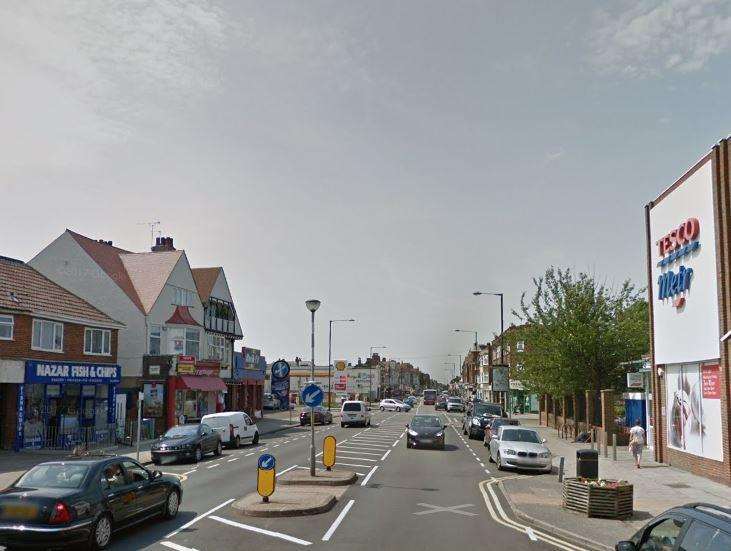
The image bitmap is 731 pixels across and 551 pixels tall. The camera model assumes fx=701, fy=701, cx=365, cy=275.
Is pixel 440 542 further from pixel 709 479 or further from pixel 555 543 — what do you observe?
pixel 709 479

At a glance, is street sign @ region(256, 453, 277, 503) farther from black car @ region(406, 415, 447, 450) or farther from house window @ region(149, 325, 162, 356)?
house window @ region(149, 325, 162, 356)

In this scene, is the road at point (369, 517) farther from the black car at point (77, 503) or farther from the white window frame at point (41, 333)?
the white window frame at point (41, 333)

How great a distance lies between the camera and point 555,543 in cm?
1213

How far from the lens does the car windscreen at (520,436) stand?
24.2m

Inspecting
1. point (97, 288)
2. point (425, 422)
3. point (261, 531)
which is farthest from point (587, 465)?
point (97, 288)

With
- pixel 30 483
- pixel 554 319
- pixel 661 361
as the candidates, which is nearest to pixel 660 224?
pixel 661 361

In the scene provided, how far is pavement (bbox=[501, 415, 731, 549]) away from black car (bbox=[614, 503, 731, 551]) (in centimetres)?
506

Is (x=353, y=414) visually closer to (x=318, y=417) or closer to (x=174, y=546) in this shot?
(x=318, y=417)

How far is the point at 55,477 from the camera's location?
11.8m

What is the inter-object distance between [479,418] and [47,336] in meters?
22.4

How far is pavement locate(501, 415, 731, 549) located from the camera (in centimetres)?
1298

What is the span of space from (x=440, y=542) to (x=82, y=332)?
27.0 meters

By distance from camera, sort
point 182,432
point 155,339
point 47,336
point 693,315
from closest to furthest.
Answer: point 693,315 → point 182,432 → point 47,336 → point 155,339

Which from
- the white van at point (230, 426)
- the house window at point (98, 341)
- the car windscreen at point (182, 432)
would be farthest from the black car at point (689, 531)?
the house window at point (98, 341)
